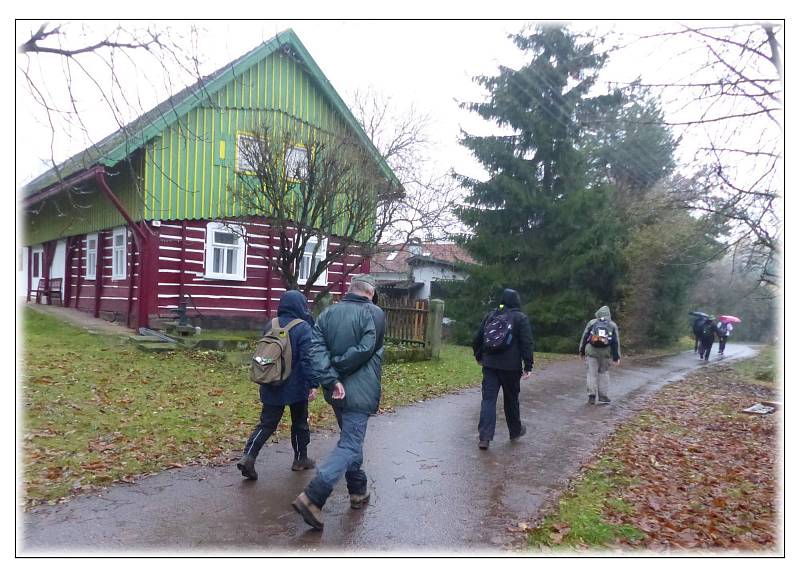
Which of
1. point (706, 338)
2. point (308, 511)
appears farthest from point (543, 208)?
point (308, 511)

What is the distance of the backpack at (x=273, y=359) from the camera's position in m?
5.19

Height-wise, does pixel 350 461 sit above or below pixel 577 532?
above

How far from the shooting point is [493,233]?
22156mm

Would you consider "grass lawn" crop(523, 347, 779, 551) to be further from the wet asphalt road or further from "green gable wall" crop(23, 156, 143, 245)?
"green gable wall" crop(23, 156, 143, 245)

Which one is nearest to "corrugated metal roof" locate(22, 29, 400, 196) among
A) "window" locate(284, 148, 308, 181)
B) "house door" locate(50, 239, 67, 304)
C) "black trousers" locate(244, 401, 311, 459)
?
"window" locate(284, 148, 308, 181)

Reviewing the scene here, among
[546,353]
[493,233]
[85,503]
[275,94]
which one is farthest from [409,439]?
[493,233]

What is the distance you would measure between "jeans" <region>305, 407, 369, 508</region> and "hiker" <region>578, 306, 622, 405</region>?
619cm

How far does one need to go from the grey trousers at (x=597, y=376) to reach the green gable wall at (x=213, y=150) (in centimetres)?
830

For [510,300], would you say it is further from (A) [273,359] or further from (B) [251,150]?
(B) [251,150]

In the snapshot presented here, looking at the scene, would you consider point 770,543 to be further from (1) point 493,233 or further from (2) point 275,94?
(1) point 493,233

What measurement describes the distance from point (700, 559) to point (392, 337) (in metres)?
11.0

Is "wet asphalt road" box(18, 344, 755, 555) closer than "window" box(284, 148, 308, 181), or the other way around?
"wet asphalt road" box(18, 344, 755, 555)

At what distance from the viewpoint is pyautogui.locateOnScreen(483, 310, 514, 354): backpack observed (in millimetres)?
6938

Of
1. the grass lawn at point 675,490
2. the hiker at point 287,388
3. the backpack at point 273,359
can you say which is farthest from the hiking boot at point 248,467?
the grass lawn at point 675,490
